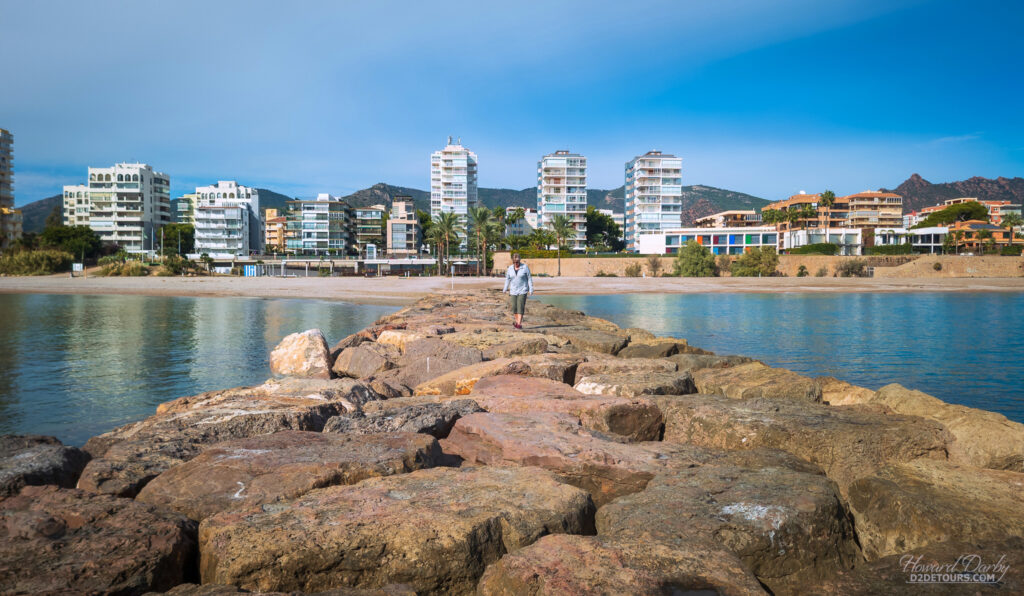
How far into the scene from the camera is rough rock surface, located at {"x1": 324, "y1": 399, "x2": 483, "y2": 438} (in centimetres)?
517

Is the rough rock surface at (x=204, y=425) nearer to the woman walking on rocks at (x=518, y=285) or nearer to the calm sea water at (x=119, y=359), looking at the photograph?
the calm sea water at (x=119, y=359)

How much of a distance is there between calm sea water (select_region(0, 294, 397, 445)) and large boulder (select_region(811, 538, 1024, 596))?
8.60 m

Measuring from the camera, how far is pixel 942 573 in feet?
9.52

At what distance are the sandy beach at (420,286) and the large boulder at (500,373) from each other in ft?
105

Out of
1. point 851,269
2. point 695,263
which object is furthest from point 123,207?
point 851,269

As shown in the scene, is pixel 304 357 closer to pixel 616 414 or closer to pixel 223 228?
pixel 616 414

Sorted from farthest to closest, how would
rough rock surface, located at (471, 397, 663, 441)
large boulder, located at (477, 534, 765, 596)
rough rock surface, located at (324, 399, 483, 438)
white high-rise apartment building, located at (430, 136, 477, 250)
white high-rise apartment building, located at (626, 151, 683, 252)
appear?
white high-rise apartment building, located at (430, 136, 477, 250) < white high-rise apartment building, located at (626, 151, 683, 252) < rough rock surface, located at (471, 397, 663, 441) < rough rock surface, located at (324, 399, 483, 438) < large boulder, located at (477, 534, 765, 596)

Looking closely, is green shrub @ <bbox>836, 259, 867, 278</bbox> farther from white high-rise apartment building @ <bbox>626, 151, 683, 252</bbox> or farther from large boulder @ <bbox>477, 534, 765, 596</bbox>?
large boulder @ <bbox>477, 534, 765, 596</bbox>

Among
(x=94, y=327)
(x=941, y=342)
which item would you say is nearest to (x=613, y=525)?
(x=941, y=342)

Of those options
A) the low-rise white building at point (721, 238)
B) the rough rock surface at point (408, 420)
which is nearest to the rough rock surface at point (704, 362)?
the rough rock surface at point (408, 420)

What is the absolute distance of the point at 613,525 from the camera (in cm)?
338

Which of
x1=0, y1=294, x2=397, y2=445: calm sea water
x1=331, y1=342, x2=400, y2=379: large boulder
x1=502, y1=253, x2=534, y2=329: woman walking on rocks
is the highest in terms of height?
x1=502, y1=253, x2=534, y2=329: woman walking on rocks

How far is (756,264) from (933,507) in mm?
73071

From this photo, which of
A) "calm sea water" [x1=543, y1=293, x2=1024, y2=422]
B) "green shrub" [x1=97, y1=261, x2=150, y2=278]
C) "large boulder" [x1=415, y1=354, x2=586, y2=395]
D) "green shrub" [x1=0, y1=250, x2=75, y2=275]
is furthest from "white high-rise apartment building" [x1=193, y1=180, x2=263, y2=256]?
"large boulder" [x1=415, y1=354, x2=586, y2=395]
